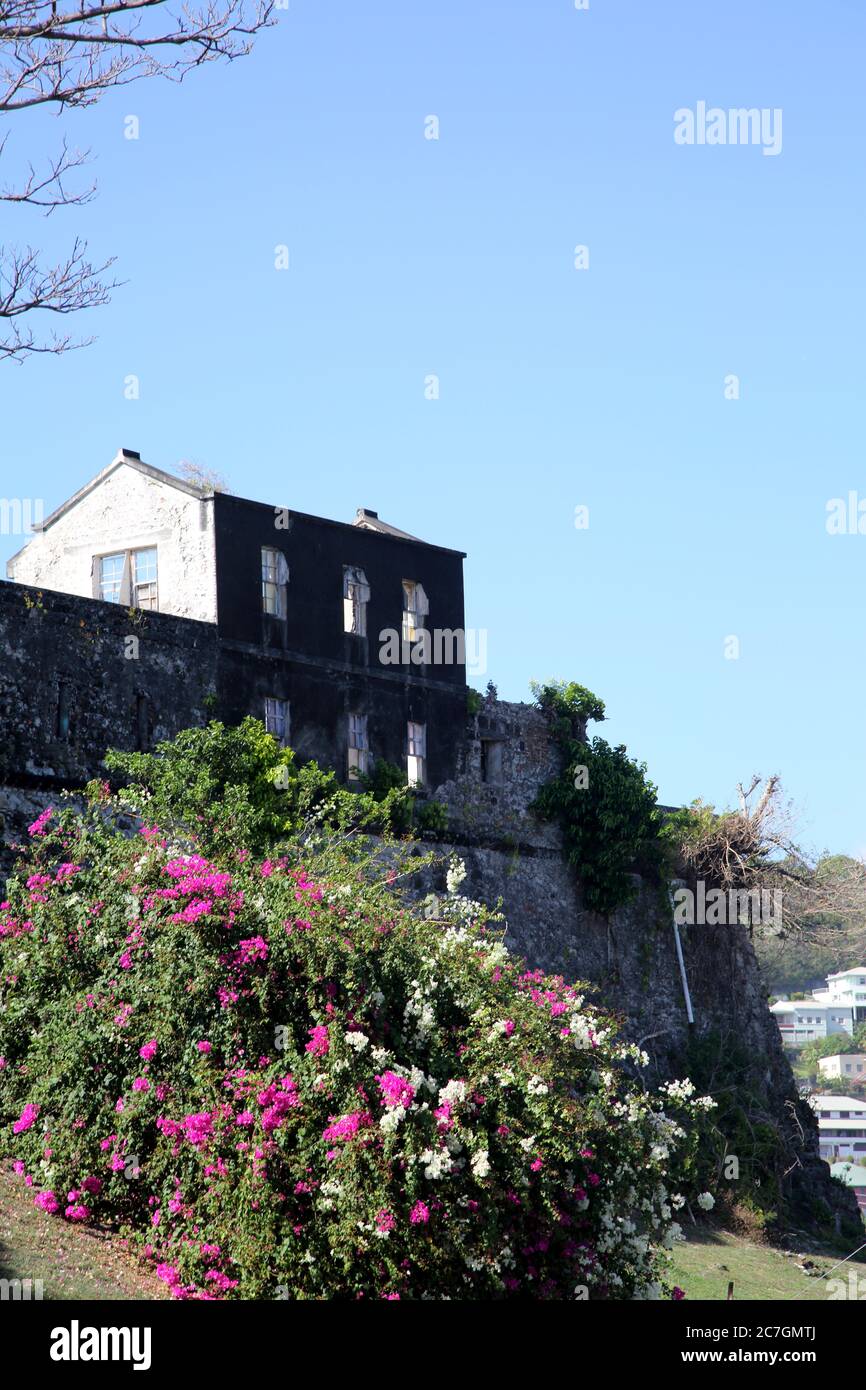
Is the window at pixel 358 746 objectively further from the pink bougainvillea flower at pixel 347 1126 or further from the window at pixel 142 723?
the pink bougainvillea flower at pixel 347 1126

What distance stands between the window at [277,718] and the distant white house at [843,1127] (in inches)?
2525

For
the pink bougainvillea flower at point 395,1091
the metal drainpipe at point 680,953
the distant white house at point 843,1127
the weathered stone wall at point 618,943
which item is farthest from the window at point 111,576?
the distant white house at point 843,1127

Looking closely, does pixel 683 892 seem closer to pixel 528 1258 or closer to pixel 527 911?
pixel 527 911

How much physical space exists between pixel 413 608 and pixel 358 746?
3.33 m

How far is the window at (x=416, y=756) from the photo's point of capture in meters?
33.4

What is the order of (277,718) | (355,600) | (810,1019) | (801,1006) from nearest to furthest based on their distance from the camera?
(277,718)
(355,600)
(801,1006)
(810,1019)

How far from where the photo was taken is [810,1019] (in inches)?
5143

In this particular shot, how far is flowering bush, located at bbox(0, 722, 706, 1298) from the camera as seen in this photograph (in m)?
15.5

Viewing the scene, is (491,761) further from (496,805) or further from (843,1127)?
(843,1127)

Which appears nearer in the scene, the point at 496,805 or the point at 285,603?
the point at 285,603

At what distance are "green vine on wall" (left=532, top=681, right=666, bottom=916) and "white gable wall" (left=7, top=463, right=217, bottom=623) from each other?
9053 millimetres

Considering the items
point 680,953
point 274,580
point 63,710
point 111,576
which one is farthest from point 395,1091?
point 680,953
